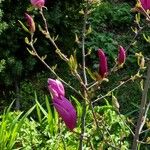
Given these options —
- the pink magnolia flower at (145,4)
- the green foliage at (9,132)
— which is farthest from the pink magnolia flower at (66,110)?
the green foliage at (9,132)

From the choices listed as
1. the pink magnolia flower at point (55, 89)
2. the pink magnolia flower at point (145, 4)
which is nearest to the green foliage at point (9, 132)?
the pink magnolia flower at point (55, 89)

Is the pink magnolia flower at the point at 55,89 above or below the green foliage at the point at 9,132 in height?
above

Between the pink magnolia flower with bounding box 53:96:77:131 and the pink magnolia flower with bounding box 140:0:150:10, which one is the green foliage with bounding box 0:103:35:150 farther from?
the pink magnolia flower with bounding box 140:0:150:10

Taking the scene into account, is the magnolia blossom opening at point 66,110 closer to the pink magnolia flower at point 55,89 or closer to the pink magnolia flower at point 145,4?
the pink magnolia flower at point 55,89

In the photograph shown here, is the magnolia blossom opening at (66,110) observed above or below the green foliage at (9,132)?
above

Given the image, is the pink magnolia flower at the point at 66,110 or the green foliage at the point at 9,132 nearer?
the pink magnolia flower at the point at 66,110

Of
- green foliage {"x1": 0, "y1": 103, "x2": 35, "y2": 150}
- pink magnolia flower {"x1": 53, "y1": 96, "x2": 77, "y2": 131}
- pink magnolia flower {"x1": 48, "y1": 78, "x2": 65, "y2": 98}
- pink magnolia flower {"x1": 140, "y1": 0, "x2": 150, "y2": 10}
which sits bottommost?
green foliage {"x1": 0, "y1": 103, "x2": 35, "y2": 150}

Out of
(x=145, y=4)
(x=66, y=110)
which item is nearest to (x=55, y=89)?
(x=66, y=110)

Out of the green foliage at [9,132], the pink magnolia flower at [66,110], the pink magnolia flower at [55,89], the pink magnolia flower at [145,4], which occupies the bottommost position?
the green foliage at [9,132]

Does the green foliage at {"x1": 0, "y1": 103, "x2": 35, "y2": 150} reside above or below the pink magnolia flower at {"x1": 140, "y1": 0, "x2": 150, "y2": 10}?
below

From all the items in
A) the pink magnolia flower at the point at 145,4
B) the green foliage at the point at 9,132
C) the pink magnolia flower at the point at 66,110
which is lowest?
the green foliage at the point at 9,132

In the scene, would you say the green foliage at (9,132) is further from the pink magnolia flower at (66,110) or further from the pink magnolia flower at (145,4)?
the pink magnolia flower at (145,4)

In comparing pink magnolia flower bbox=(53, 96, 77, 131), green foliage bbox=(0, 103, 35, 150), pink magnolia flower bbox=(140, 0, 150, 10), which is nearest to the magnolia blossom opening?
pink magnolia flower bbox=(53, 96, 77, 131)

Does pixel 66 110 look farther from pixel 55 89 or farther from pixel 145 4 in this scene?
pixel 145 4
